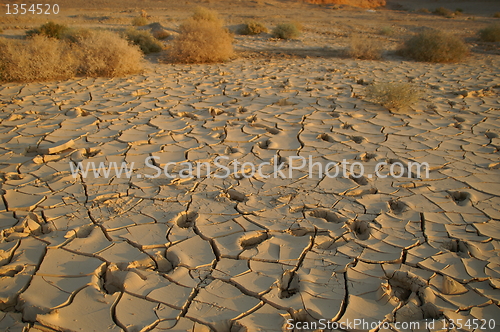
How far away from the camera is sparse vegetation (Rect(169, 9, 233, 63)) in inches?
281

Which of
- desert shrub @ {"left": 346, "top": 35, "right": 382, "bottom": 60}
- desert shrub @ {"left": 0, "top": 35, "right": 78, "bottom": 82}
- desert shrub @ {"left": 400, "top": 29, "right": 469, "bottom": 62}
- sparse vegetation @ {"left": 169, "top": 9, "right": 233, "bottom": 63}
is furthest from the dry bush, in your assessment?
desert shrub @ {"left": 400, "top": 29, "right": 469, "bottom": 62}

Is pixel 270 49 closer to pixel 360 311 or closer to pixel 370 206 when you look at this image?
pixel 370 206

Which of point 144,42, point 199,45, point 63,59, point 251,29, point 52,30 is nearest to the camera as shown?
point 63,59

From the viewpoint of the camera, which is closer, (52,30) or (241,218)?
(241,218)

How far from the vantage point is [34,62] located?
5.45 metres

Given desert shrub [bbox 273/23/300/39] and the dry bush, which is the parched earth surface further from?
desert shrub [bbox 273/23/300/39]

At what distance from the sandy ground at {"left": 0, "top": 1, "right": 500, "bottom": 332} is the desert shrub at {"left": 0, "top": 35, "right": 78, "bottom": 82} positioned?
2.34 ft

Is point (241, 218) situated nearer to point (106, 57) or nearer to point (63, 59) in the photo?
point (106, 57)

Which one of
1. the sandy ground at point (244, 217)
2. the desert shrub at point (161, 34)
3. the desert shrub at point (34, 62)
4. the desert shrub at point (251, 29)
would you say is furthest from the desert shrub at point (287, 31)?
the desert shrub at point (34, 62)

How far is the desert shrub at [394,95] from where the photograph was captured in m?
4.49

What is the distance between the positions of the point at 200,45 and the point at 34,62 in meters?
3.10

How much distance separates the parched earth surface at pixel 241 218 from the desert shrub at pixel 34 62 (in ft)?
3.47

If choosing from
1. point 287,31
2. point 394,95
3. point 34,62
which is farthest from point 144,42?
point 394,95

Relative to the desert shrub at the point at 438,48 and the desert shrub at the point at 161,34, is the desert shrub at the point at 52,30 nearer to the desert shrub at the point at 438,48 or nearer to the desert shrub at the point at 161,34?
the desert shrub at the point at 161,34
